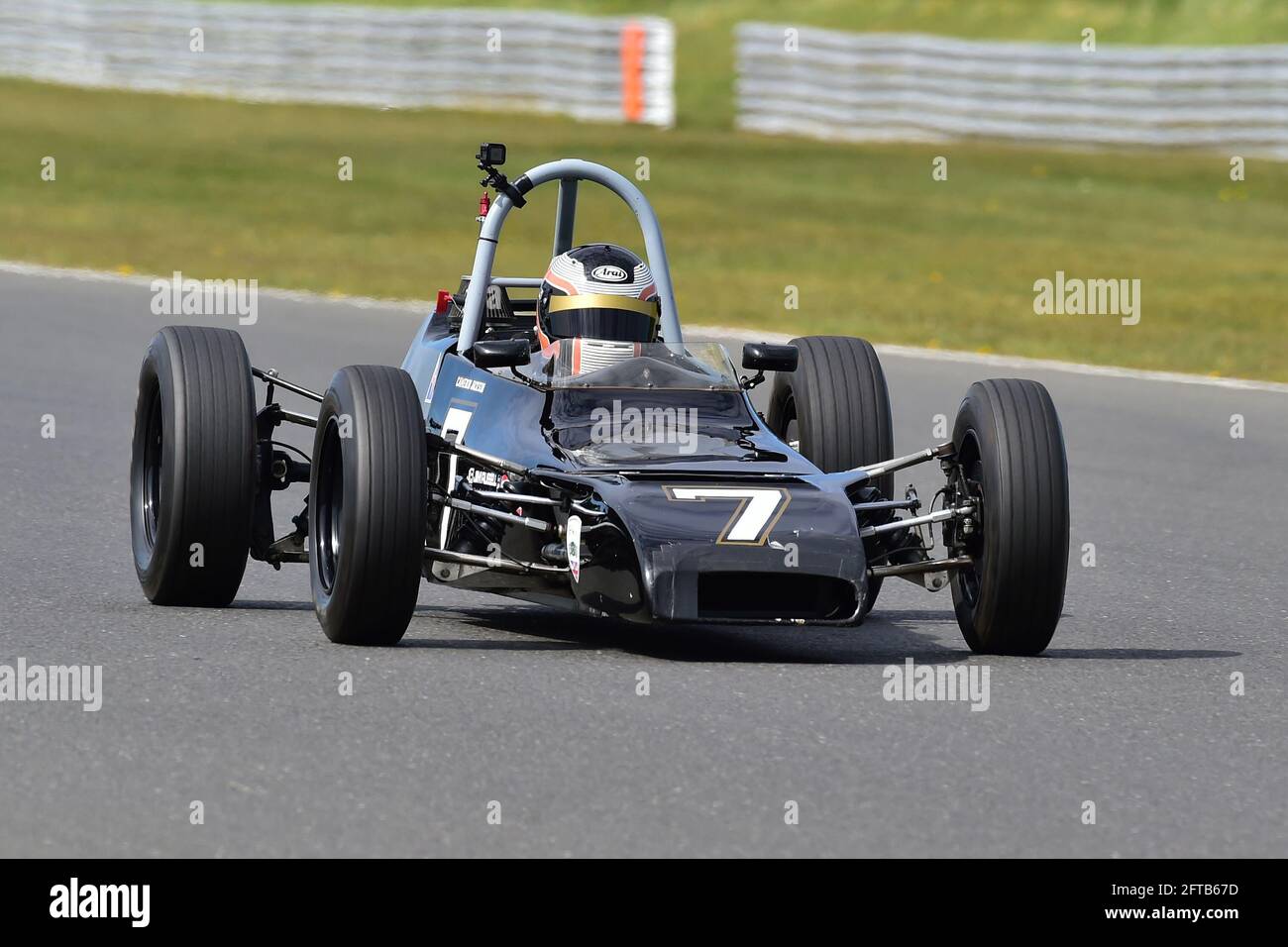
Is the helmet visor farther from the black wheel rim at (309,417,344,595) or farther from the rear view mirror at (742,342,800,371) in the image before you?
the black wheel rim at (309,417,344,595)

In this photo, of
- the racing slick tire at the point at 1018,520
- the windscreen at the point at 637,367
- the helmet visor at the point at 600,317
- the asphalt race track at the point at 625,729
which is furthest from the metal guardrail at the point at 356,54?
the racing slick tire at the point at 1018,520

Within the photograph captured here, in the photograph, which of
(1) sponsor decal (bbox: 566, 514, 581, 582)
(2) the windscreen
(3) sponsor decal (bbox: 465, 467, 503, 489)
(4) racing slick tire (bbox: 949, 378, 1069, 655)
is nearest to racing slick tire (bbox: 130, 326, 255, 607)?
(3) sponsor decal (bbox: 465, 467, 503, 489)

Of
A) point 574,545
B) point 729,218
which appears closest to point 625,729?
point 574,545

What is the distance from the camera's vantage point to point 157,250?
22188 mm

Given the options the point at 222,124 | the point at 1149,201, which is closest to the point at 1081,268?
the point at 1149,201

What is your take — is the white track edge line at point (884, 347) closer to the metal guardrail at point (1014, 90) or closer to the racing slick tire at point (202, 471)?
the racing slick tire at point (202, 471)

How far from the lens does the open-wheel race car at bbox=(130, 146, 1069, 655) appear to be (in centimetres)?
738

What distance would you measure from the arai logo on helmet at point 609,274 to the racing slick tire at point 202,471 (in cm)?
129

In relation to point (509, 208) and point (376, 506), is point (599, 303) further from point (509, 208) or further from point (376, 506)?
point (376, 506)

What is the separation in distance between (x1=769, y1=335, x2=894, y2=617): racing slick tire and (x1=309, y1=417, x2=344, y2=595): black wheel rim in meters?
1.85

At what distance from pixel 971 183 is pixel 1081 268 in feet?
21.5

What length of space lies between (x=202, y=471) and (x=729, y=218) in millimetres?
17971

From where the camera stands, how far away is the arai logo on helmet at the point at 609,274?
353 inches

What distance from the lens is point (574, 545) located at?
757 cm
